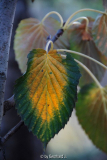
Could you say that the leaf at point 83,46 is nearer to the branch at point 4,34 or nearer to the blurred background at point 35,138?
the blurred background at point 35,138

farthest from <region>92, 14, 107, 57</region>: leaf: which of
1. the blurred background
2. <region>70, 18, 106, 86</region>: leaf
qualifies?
the blurred background

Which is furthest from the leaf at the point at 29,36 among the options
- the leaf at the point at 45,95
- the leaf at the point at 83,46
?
the leaf at the point at 45,95

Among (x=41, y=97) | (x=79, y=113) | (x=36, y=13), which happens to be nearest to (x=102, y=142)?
(x=79, y=113)

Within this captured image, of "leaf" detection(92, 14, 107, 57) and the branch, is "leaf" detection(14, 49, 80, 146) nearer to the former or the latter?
the branch

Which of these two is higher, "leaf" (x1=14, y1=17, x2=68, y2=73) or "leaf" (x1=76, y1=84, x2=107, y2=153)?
"leaf" (x1=14, y1=17, x2=68, y2=73)

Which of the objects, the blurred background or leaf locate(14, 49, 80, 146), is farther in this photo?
the blurred background

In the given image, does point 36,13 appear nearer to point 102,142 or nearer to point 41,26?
point 41,26
